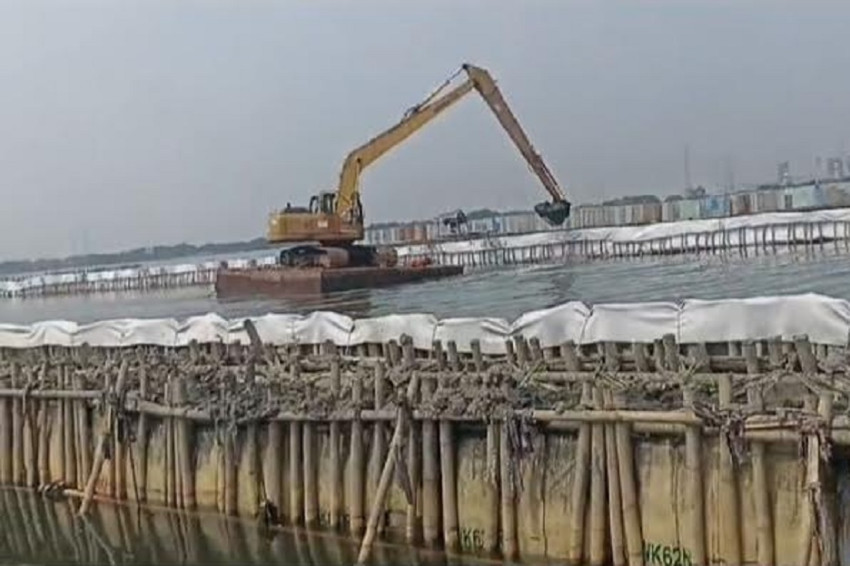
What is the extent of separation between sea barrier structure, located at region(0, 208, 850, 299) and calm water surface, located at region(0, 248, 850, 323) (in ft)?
13.5

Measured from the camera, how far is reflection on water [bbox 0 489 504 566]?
1548 centimetres

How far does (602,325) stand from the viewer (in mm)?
18422

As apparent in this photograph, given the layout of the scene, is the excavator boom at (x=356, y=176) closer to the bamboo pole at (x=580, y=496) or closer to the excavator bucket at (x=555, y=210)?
the excavator bucket at (x=555, y=210)

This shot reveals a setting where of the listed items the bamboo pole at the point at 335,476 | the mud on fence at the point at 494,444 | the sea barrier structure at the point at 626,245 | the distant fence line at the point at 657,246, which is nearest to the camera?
the mud on fence at the point at 494,444

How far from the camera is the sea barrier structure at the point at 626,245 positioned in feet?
262

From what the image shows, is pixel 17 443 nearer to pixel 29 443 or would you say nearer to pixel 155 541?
pixel 29 443

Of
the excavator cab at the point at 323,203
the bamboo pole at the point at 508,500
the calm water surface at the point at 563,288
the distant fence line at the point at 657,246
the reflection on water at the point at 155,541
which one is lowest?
the reflection on water at the point at 155,541

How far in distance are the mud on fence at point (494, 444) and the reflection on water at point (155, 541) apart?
271mm

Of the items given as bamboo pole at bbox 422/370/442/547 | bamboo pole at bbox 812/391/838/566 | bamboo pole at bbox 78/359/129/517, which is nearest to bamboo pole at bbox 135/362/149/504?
bamboo pole at bbox 78/359/129/517

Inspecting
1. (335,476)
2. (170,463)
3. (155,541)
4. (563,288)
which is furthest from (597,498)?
(563,288)

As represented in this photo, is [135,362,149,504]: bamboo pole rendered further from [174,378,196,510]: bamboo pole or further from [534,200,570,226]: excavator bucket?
[534,200,570,226]: excavator bucket

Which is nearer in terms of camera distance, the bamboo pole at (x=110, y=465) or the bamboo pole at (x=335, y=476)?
the bamboo pole at (x=335, y=476)

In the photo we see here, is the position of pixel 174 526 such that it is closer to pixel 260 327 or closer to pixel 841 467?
pixel 260 327

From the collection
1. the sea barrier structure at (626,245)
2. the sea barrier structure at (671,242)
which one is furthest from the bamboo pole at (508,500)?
the sea barrier structure at (671,242)
